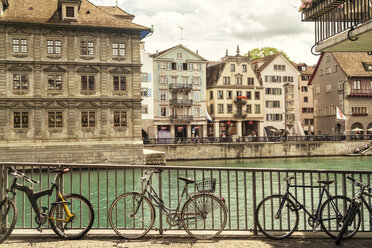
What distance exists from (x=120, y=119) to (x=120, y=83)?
119 inches

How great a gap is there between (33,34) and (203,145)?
21.4m

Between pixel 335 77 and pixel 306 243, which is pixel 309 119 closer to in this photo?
pixel 335 77

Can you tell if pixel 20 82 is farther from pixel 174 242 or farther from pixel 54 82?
pixel 174 242

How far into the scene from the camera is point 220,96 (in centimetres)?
6184

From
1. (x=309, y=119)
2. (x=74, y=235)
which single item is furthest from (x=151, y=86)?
(x=74, y=235)

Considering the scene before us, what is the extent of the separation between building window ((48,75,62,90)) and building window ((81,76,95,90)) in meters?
1.81

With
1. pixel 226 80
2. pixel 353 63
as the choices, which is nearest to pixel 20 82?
pixel 226 80

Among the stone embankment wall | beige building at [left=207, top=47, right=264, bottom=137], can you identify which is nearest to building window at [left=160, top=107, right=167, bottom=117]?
beige building at [left=207, top=47, right=264, bottom=137]

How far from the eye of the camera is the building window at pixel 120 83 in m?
35.4

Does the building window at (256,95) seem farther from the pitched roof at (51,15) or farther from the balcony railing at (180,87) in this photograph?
the pitched roof at (51,15)

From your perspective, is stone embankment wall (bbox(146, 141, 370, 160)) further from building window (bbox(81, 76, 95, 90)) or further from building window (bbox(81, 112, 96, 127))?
building window (bbox(81, 76, 95, 90))

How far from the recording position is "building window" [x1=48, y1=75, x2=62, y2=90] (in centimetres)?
3406

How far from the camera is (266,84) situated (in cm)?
6625

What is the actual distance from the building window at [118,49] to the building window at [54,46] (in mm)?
4332
